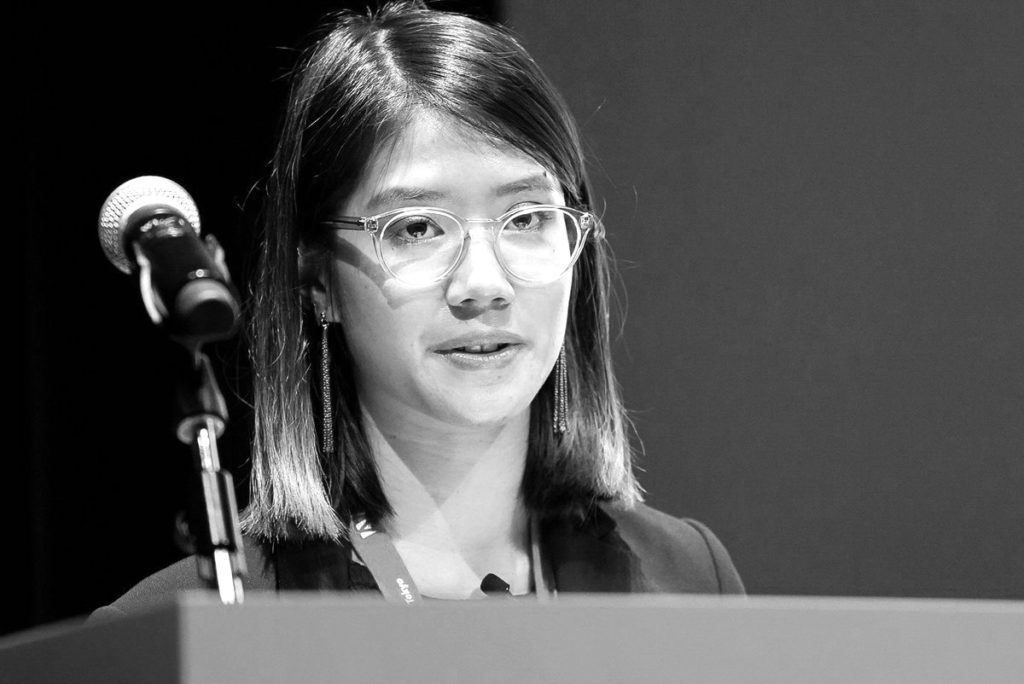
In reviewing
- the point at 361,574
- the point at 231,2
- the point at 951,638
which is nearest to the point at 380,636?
the point at 951,638

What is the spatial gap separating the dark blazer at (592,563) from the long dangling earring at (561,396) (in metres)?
0.13

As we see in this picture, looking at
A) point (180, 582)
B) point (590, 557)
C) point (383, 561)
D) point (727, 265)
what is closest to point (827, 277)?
point (727, 265)

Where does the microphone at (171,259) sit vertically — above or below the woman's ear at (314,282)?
above

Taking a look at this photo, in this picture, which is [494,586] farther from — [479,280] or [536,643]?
[536,643]

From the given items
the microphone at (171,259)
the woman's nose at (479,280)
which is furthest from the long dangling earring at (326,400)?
the microphone at (171,259)

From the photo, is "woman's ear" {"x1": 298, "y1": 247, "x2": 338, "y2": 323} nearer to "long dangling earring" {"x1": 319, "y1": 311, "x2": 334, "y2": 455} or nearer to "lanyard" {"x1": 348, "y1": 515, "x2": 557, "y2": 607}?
"long dangling earring" {"x1": 319, "y1": 311, "x2": 334, "y2": 455}

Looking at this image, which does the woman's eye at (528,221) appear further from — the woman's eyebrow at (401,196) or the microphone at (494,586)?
the microphone at (494,586)

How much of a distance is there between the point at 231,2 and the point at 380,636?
2.08 m

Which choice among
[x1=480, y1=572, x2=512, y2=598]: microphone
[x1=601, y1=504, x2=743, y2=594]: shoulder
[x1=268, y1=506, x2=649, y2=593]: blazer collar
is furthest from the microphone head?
[x1=601, y1=504, x2=743, y2=594]: shoulder

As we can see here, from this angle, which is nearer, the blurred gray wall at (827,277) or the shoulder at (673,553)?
the shoulder at (673,553)

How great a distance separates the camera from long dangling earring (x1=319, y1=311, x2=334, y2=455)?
5.61 feet

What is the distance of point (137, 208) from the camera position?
109 centimetres

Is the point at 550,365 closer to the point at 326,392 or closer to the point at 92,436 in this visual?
the point at 326,392

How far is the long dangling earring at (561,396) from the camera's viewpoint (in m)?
1.82
